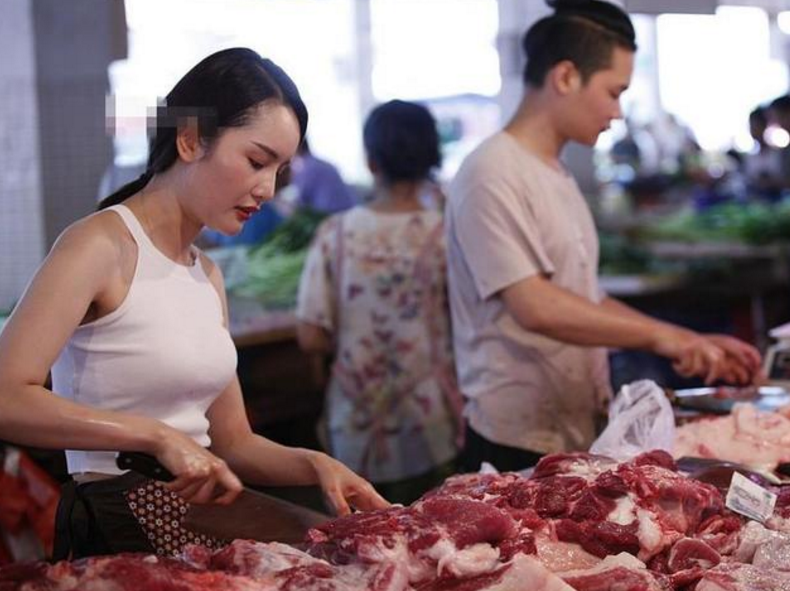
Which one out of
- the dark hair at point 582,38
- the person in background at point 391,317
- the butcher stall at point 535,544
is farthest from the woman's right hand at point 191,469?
the person in background at point 391,317

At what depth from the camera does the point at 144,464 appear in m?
2.39

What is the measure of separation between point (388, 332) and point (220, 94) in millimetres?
2774

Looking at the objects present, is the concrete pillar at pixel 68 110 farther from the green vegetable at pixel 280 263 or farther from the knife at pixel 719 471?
the knife at pixel 719 471

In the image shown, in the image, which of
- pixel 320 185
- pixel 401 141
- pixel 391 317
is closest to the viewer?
pixel 401 141

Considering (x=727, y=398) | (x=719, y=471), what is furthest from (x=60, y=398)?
(x=727, y=398)

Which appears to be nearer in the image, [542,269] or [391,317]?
[542,269]

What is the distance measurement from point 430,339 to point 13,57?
2778mm

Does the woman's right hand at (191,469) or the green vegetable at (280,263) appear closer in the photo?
the woman's right hand at (191,469)

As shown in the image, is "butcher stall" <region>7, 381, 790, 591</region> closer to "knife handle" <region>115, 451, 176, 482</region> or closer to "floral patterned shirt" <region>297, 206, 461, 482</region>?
"knife handle" <region>115, 451, 176, 482</region>

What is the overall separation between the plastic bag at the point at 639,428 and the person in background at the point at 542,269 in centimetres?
45

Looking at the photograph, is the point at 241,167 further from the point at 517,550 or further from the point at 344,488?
the point at 517,550

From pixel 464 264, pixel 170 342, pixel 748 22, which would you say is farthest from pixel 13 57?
pixel 748 22

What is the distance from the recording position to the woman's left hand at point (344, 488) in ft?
8.70

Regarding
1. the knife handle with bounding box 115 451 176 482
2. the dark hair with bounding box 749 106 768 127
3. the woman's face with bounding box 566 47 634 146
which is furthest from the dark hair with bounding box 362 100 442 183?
the dark hair with bounding box 749 106 768 127
